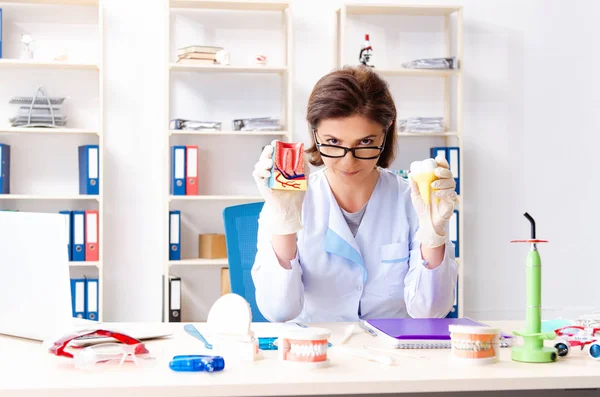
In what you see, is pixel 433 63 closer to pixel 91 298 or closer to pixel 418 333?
pixel 91 298

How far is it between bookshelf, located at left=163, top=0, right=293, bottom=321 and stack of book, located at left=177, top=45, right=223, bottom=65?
14cm

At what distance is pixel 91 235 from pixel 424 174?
2.55m

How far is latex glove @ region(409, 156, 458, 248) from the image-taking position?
65.9 inches

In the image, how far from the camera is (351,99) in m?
1.97

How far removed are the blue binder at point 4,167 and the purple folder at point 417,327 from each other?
8.97 ft

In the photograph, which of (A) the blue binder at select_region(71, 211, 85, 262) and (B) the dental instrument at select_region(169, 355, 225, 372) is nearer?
(B) the dental instrument at select_region(169, 355, 225, 372)

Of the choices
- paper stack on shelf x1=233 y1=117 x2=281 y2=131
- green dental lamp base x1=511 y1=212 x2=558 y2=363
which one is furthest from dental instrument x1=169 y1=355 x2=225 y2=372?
paper stack on shelf x1=233 y1=117 x2=281 y2=131

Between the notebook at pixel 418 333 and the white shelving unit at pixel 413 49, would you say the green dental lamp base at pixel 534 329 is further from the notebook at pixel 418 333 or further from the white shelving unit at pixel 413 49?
the white shelving unit at pixel 413 49

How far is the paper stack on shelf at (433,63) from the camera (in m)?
4.01

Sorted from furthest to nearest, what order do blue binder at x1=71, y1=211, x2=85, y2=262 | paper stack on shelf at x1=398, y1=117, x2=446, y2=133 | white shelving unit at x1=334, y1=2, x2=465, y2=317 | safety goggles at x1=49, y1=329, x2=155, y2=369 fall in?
white shelving unit at x1=334, y1=2, x2=465, y2=317 < paper stack on shelf at x1=398, y1=117, x2=446, y2=133 < blue binder at x1=71, y1=211, x2=85, y2=262 < safety goggles at x1=49, y1=329, x2=155, y2=369

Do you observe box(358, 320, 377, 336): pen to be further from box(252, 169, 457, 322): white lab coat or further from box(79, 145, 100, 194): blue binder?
box(79, 145, 100, 194): blue binder

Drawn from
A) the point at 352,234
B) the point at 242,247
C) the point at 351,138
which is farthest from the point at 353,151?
the point at 242,247

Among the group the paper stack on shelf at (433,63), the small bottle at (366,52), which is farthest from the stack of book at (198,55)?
the paper stack on shelf at (433,63)

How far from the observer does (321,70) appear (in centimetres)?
421
